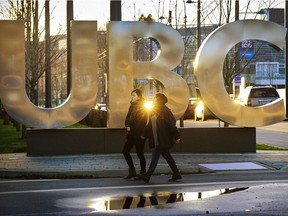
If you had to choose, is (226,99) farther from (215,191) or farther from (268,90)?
(268,90)

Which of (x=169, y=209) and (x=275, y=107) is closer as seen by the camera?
(x=169, y=209)

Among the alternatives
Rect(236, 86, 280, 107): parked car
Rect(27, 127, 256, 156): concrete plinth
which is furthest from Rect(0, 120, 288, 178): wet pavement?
Rect(236, 86, 280, 107): parked car

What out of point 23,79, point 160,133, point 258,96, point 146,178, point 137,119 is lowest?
point 146,178

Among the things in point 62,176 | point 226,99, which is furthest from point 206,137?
point 62,176

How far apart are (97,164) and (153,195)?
437 centimetres

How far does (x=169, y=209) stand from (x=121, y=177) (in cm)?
438

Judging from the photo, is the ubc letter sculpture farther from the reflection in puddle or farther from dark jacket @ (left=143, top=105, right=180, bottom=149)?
the reflection in puddle

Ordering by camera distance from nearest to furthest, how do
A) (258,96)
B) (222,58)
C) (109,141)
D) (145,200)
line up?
(145,200), (109,141), (222,58), (258,96)

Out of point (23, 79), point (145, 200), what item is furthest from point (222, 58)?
point (145, 200)

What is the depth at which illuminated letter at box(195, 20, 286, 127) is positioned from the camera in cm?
1675

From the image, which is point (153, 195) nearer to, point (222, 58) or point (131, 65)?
point (131, 65)

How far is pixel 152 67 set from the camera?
16484mm

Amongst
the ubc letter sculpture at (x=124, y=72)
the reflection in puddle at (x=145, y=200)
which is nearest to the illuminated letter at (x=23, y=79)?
the ubc letter sculpture at (x=124, y=72)

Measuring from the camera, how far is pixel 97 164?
46.8 ft
